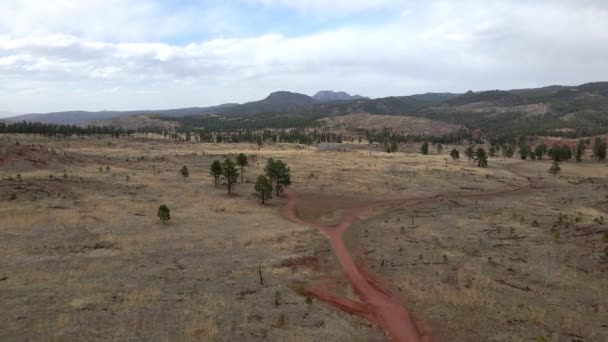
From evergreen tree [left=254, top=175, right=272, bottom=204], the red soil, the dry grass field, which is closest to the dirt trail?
the dry grass field

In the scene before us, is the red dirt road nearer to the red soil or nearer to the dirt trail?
the dirt trail

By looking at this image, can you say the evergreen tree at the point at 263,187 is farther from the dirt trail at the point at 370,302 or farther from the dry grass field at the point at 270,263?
the dirt trail at the point at 370,302

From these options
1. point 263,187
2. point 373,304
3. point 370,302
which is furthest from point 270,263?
point 263,187

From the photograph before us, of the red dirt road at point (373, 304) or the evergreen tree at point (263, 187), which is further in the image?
the evergreen tree at point (263, 187)

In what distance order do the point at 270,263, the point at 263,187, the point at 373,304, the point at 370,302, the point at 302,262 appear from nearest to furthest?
the point at 373,304 < the point at 370,302 < the point at 270,263 < the point at 302,262 < the point at 263,187

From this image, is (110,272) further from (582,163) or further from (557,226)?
(582,163)

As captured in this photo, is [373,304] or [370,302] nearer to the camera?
[373,304]

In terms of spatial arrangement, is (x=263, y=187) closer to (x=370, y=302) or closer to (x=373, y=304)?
(x=370, y=302)

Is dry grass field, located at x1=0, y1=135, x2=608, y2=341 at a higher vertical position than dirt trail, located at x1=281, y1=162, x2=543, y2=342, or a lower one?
higher

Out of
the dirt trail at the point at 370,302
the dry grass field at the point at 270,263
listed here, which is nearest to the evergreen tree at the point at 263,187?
the dry grass field at the point at 270,263
